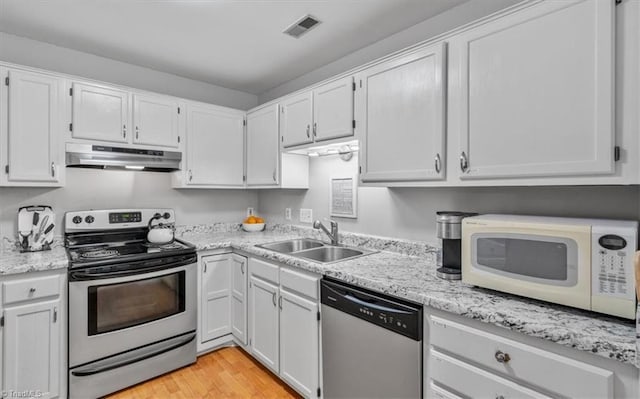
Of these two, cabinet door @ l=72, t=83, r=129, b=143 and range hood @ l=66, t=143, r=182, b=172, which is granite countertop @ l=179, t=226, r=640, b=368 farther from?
cabinet door @ l=72, t=83, r=129, b=143

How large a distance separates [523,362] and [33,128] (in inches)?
120

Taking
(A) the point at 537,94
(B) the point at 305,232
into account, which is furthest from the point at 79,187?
(A) the point at 537,94

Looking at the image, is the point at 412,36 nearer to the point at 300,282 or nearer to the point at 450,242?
the point at 450,242

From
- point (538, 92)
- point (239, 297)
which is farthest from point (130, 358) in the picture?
point (538, 92)

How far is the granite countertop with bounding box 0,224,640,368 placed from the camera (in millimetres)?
980

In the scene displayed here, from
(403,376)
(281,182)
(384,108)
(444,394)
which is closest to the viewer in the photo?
(444,394)

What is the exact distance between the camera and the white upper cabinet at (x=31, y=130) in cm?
208

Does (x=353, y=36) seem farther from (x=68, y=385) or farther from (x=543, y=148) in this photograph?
(x=68, y=385)

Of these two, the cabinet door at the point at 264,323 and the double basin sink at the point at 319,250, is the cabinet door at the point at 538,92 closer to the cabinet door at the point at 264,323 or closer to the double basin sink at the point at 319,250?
the double basin sink at the point at 319,250

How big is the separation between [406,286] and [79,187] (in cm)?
266

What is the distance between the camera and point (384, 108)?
6.22 ft

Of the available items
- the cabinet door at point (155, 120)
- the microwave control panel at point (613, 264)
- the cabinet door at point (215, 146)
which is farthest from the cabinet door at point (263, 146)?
the microwave control panel at point (613, 264)

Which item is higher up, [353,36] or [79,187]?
[353,36]

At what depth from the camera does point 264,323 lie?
7.55 feet
